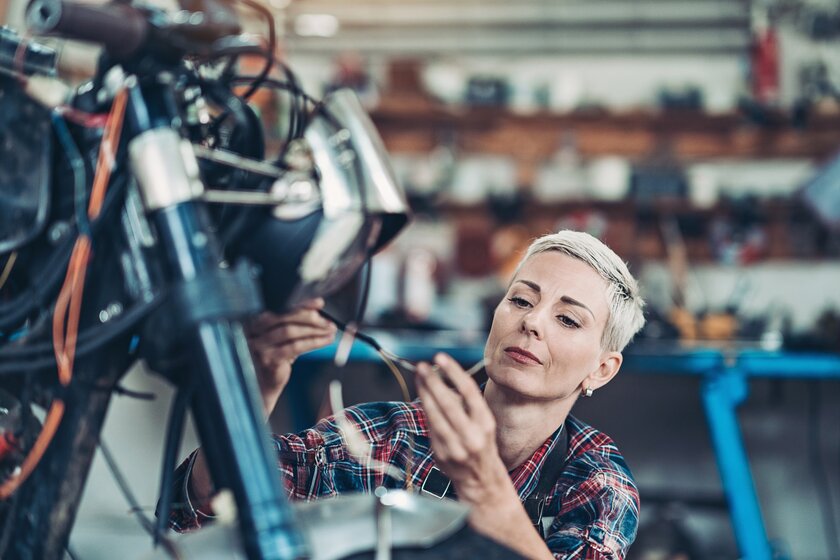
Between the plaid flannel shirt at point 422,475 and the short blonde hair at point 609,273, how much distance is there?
0.50 ft

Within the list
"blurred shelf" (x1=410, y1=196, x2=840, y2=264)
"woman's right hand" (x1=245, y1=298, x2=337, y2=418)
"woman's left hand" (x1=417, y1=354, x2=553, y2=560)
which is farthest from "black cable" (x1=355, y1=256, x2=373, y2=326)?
"blurred shelf" (x1=410, y1=196, x2=840, y2=264)

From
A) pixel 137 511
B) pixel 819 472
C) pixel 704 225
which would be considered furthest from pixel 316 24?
pixel 137 511

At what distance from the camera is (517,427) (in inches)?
48.6

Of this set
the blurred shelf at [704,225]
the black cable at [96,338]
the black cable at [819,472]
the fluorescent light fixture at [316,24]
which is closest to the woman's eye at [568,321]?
the black cable at [96,338]

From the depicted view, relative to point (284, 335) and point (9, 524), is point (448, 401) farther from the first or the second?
point (9, 524)

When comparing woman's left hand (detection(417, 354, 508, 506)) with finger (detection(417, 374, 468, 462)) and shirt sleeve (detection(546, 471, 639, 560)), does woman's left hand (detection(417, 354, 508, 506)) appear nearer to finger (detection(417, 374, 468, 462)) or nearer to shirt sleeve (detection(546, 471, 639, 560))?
finger (detection(417, 374, 468, 462))

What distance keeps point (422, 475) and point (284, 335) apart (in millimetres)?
278

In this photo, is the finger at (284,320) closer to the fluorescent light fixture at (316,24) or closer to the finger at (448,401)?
the finger at (448,401)

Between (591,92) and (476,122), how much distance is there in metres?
0.54

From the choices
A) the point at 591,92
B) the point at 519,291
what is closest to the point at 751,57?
the point at 591,92

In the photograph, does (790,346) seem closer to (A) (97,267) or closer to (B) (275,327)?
(B) (275,327)

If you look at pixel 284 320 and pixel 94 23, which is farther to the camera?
pixel 284 320

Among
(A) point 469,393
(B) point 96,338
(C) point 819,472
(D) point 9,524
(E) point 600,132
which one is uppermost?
(E) point 600,132

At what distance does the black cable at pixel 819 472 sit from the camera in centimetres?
357
